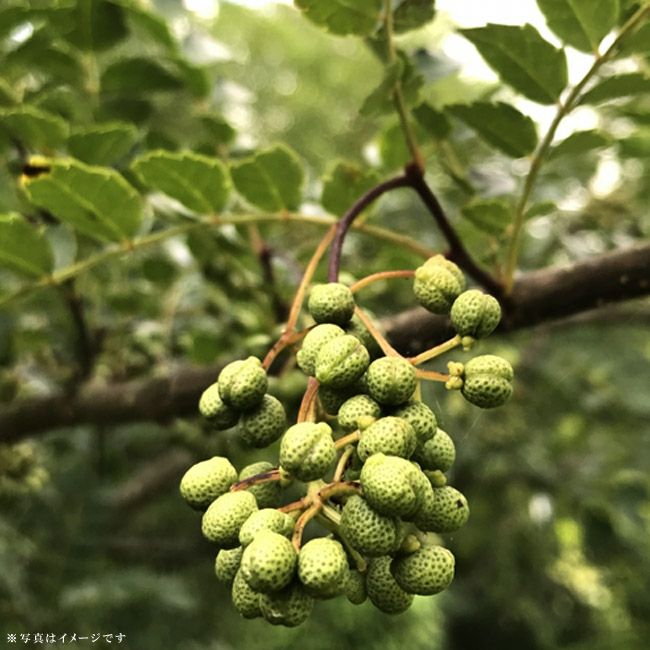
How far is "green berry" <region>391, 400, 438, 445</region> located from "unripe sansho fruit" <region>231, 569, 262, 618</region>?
0.18 meters

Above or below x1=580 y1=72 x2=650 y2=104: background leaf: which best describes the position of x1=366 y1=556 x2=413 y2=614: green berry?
below

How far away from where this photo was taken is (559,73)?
34.6 inches

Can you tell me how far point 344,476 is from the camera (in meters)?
0.64

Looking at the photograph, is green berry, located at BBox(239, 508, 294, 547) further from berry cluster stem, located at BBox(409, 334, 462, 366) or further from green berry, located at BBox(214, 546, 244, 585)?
berry cluster stem, located at BBox(409, 334, 462, 366)

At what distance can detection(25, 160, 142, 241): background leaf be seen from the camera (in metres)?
0.90

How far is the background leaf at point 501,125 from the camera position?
92 centimetres

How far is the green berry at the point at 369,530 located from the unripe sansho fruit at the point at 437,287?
22cm

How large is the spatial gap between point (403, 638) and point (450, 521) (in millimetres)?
1562

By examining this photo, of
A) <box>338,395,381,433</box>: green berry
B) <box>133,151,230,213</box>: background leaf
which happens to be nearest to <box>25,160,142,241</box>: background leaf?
<box>133,151,230,213</box>: background leaf

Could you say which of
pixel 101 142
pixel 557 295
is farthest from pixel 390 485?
pixel 101 142

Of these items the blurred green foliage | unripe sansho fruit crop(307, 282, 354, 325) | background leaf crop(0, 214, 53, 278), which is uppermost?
background leaf crop(0, 214, 53, 278)

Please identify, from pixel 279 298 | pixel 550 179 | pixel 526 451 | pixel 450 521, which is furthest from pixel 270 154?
pixel 526 451

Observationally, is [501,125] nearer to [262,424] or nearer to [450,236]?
[450,236]

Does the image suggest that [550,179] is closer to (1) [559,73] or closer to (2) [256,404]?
(1) [559,73]
